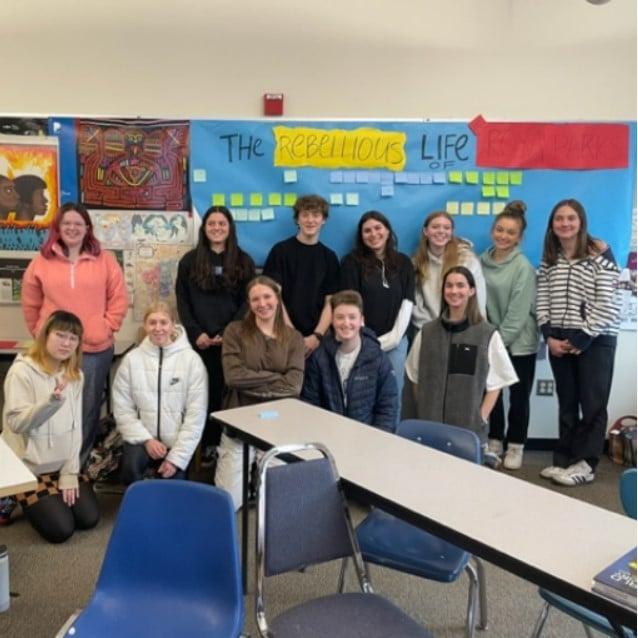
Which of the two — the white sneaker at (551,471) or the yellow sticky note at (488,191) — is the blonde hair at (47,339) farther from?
the white sneaker at (551,471)

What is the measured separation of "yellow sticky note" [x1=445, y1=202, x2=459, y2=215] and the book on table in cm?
284

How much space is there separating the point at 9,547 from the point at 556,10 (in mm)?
4219

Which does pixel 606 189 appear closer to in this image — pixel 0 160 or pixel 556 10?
pixel 556 10

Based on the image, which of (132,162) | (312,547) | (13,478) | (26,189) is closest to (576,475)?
(312,547)

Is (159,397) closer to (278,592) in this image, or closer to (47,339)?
(47,339)

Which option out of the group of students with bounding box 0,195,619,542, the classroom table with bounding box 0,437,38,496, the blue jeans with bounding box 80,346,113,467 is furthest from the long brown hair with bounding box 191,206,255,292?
the classroom table with bounding box 0,437,38,496

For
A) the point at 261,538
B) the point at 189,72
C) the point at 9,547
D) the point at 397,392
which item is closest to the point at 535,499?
the point at 261,538

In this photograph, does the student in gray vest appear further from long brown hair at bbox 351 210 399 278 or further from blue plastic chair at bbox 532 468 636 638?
blue plastic chair at bbox 532 468 636 638

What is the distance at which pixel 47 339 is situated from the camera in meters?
2.80

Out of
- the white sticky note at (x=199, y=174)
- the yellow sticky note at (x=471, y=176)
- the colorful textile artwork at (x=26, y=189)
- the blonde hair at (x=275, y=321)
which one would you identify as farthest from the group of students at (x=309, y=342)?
the colorful textile artwork at (x=26, y=189)

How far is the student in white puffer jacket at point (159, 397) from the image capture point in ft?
9.98

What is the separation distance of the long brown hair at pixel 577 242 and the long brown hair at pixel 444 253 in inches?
17.4

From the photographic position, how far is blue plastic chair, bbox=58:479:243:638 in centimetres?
158

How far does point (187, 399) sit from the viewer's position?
123 inches
